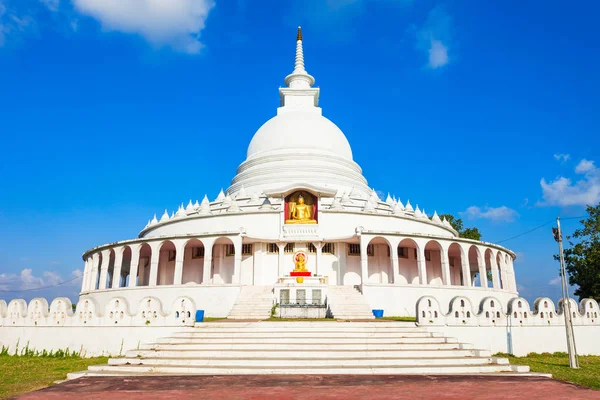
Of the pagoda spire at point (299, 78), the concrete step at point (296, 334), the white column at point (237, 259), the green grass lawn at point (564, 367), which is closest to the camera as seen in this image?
the green grass lawn at point (564, 367)

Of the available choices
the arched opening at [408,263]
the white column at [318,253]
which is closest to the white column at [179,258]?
the white column at [318,253]

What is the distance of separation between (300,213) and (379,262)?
634 cm

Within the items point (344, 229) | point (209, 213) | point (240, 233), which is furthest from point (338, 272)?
point (209, 213)

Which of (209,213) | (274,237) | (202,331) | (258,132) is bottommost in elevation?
(202,331)

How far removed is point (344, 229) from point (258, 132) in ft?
60.0

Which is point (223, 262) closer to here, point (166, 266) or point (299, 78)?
point (166, 266)

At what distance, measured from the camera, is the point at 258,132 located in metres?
43.7

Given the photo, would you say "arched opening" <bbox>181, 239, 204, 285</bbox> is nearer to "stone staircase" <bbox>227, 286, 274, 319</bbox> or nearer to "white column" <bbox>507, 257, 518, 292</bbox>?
"stone staircase" <bbox>227, 286, 274, 319</bbox>

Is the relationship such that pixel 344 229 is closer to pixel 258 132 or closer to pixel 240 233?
pixel 240 233

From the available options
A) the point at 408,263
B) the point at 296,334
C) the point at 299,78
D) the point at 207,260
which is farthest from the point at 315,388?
the point at 299,78

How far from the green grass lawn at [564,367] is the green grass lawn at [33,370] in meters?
12.5

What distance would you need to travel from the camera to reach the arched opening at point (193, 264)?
30.5m

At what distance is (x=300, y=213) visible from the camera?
29469 millimetres

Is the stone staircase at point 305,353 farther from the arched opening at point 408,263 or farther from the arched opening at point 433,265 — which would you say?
the arched opening at point 433,265
